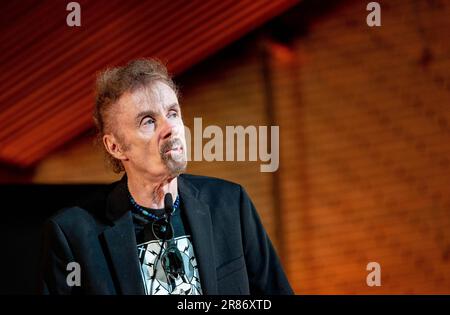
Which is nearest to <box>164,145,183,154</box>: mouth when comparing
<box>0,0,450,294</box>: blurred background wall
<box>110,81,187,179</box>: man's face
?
<box>110,81,187,179</box>: man's face

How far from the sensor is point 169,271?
2.22 m

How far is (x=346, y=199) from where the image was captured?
4.50m

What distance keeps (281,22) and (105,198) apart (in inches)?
90.1

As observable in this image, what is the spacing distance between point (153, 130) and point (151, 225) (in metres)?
0.30

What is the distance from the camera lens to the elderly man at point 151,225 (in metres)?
2.23

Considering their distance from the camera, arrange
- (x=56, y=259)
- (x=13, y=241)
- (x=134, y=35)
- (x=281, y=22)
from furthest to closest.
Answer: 1. (x=281, y=22)
2. (x=134, y=35)
3. (x=13, y=241)
4. (x=56, y=259)

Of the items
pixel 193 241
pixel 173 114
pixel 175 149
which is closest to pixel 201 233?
pixel 193 241

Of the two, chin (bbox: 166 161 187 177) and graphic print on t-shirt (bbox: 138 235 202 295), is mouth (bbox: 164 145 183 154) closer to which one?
chin (bbox: 166 161 187 177)

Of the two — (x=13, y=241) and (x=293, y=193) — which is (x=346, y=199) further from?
(x=13, y=241)

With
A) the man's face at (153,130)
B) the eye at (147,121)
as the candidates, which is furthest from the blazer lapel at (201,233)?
the eye at (147,121)

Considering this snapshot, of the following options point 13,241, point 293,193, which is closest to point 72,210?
point 13,241

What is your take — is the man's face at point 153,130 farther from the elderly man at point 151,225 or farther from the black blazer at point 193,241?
the black blazer at point 193,241

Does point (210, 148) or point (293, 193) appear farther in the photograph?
point (293, 193)

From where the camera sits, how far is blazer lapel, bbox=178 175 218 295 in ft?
7.38
